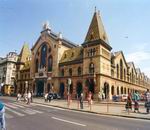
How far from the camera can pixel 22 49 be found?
7688cm

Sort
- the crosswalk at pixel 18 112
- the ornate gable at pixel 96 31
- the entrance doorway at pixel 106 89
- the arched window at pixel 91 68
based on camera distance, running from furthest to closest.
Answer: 1. the ornate gable at pixel 96 31
2. the entrance doorway at pixel 106 89
3. the arched window at pixel 91 68
4. the crosswalk at pixel 18 112

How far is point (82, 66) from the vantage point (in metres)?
46.8

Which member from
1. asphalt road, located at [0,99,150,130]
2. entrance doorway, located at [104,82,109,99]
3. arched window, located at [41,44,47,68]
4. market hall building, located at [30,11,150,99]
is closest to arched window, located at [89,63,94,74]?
market hall building, located at [30,11,150,99]

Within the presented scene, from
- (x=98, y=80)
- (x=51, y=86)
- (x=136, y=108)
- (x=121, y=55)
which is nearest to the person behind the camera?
(x=136, y=108)

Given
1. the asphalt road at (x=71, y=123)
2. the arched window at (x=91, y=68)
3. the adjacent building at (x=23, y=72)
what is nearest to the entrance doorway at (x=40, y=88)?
the adjacent building at (x=23, y=72)

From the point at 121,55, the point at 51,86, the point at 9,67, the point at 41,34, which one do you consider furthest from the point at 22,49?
the point at 121,55

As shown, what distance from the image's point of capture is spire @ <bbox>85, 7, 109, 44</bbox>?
147 feet

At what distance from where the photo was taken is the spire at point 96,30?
44800mm

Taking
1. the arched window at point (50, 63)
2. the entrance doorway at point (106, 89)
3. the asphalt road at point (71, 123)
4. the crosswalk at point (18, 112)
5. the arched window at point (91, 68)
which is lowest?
the crosswalk at point (18, 112)

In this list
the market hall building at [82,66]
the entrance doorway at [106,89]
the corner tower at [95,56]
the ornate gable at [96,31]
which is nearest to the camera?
the corner tower at [95,56]

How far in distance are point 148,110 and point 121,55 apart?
41172 mm

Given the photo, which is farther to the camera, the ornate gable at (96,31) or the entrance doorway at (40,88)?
the entrance doorway at (40,88)

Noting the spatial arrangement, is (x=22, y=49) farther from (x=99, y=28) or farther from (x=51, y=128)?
(x=51, y=128)

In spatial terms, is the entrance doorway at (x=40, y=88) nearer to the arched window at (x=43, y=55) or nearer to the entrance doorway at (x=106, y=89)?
the arched window at (x=43, y=55)
